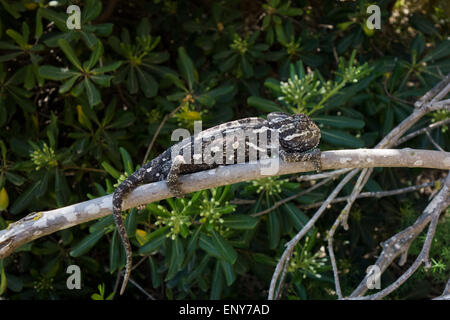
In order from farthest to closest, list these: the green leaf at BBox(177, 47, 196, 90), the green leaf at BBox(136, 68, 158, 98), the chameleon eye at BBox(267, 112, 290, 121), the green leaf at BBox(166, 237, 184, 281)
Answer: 1. the green leaf at BBox(136, 68, 158, 98)
2. the green leaf at BBox(177, 47, 196, 90)
3. the green leaf at BBox(166, 237, 184, 281)
4. the chameleon eye at BBox(267, 112, 290, 121)

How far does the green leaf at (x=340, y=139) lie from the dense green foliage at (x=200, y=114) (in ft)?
0.05

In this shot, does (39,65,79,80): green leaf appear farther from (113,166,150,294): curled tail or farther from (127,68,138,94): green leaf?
(113,166,150,294): curled tail

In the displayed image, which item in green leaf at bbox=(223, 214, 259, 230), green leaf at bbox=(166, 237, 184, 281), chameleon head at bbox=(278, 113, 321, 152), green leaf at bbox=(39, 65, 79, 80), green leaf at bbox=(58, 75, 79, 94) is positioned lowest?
green leaf at bbox=(166, 237, 184, 281)

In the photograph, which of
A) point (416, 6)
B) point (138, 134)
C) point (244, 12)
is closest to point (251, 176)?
point (138, 134)

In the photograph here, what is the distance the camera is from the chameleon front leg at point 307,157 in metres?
3.03

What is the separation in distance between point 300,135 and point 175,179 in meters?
0.78

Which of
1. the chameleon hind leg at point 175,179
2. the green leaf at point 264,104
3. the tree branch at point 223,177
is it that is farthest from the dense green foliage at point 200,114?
the tree branch at point 223,177

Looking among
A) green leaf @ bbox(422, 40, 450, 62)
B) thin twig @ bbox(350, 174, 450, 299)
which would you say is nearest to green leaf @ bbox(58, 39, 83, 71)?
thin twig @ bbox(350, 174, 450, 299)

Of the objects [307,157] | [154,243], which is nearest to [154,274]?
[154,243]

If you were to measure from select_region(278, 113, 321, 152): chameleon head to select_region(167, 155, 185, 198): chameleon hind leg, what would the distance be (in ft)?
2.10

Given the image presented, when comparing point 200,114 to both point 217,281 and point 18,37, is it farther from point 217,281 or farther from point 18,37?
point 18,37

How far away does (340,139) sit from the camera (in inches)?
167

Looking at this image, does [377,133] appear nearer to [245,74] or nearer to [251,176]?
[245,74]

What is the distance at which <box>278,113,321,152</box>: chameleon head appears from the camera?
125 inches
